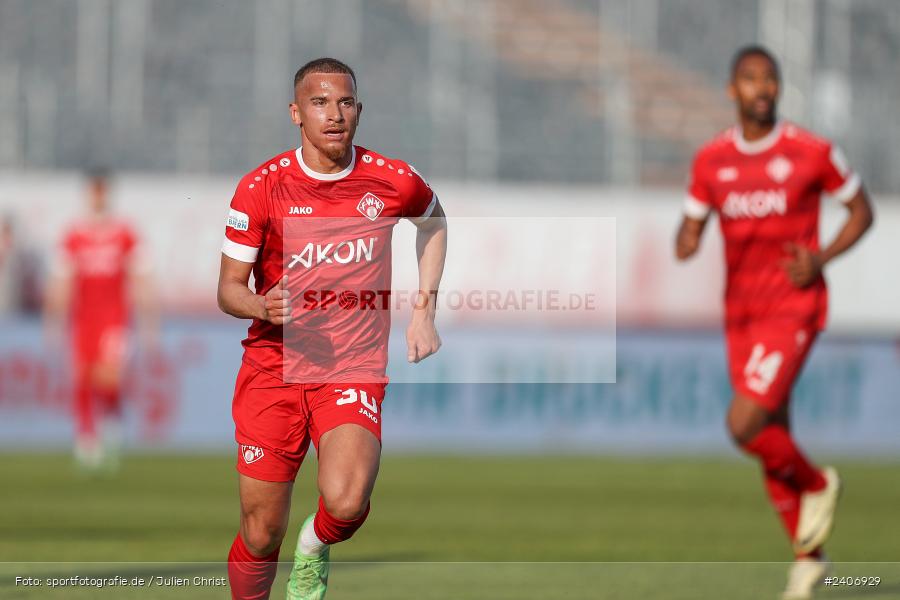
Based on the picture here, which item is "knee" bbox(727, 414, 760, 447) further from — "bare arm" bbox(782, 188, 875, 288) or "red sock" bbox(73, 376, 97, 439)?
"red sock" bbox(73, 376, 97, 439)

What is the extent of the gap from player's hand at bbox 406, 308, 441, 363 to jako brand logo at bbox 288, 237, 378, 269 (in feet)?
1.03

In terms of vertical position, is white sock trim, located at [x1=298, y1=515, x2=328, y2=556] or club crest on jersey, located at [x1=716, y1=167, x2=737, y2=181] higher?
club crest on jersey, located at [x1=716, y1=167, x2=737, y2=181]

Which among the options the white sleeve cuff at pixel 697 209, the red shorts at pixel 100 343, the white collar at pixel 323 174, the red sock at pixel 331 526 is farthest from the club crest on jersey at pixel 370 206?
the red shorts at pixel 100 343

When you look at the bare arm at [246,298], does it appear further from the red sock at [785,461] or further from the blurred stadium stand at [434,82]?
the blurred stadium stand at [434,82]

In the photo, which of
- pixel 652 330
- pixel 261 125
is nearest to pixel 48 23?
pixel 261 125

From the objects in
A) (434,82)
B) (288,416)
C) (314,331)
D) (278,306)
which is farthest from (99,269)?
(278,306)

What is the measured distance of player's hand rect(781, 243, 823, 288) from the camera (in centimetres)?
783

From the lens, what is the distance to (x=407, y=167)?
6.38 m

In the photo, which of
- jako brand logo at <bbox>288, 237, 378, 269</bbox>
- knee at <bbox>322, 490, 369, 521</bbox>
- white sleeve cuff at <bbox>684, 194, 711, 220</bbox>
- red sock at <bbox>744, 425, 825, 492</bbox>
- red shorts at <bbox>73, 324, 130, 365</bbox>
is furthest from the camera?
red shorts at <bbox>73, 324, 130, 365</bbox>

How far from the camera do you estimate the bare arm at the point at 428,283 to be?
600cm

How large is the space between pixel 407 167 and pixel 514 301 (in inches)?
545

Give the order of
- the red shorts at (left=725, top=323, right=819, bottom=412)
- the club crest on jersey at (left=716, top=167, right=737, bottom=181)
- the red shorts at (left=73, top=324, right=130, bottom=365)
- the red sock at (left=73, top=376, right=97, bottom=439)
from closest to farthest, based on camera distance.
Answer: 1. the red shorts at (left=725, top=323, right=819, bottom=412)
2. the club crest on jersey at (left=716, top=167, right=737, bottom=181)
3. the red sock at (left=73, top=376, right=97, bottom=439)
4. the red shorts at (left=73, top=324, right=130, bottom=365)

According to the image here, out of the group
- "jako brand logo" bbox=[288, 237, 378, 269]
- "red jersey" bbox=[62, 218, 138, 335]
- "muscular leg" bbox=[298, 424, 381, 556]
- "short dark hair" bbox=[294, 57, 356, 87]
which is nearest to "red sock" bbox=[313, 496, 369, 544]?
"muscular leg" bbox=[298, 424, 381, 556]

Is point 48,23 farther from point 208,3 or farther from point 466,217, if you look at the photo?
point 466,217
